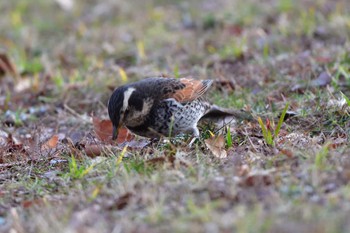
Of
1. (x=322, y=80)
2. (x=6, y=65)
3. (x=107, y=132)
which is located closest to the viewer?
(x=107, y=132)

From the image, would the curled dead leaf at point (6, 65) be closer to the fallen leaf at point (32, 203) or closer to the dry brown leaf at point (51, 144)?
the dry brown leaf at point (51, 144)

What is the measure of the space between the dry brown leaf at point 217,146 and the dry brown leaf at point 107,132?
131cm

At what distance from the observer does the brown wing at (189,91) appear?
6699 millimetres

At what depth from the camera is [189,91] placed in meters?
6.85

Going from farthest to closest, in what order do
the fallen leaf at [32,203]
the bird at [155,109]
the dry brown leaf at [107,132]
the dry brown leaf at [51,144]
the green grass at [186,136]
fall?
the dry brown leaf at [107,132] < the dry brown leaf at [51,144] < the bird at [155,109] < the fallen leaf at [32,203] < the green grass at [186,136]

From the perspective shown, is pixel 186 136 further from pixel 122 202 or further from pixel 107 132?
pixel 122 202

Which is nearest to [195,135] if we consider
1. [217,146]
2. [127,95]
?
[217,146]

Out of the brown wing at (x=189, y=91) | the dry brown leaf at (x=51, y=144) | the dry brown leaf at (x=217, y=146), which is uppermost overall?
the brown wing at (x=189, y=91)

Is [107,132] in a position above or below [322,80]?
above

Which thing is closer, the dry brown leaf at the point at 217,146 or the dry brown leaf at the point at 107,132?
the dry brown leaf at the point at 217,146

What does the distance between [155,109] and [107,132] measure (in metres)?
0.87

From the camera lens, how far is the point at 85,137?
7.22 m

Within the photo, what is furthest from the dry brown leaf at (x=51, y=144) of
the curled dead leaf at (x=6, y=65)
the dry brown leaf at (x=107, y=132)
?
the curled dead leaf at (x=6, y=65)

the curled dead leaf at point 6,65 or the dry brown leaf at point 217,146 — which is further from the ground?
the curled dead leaf at point 6,65
